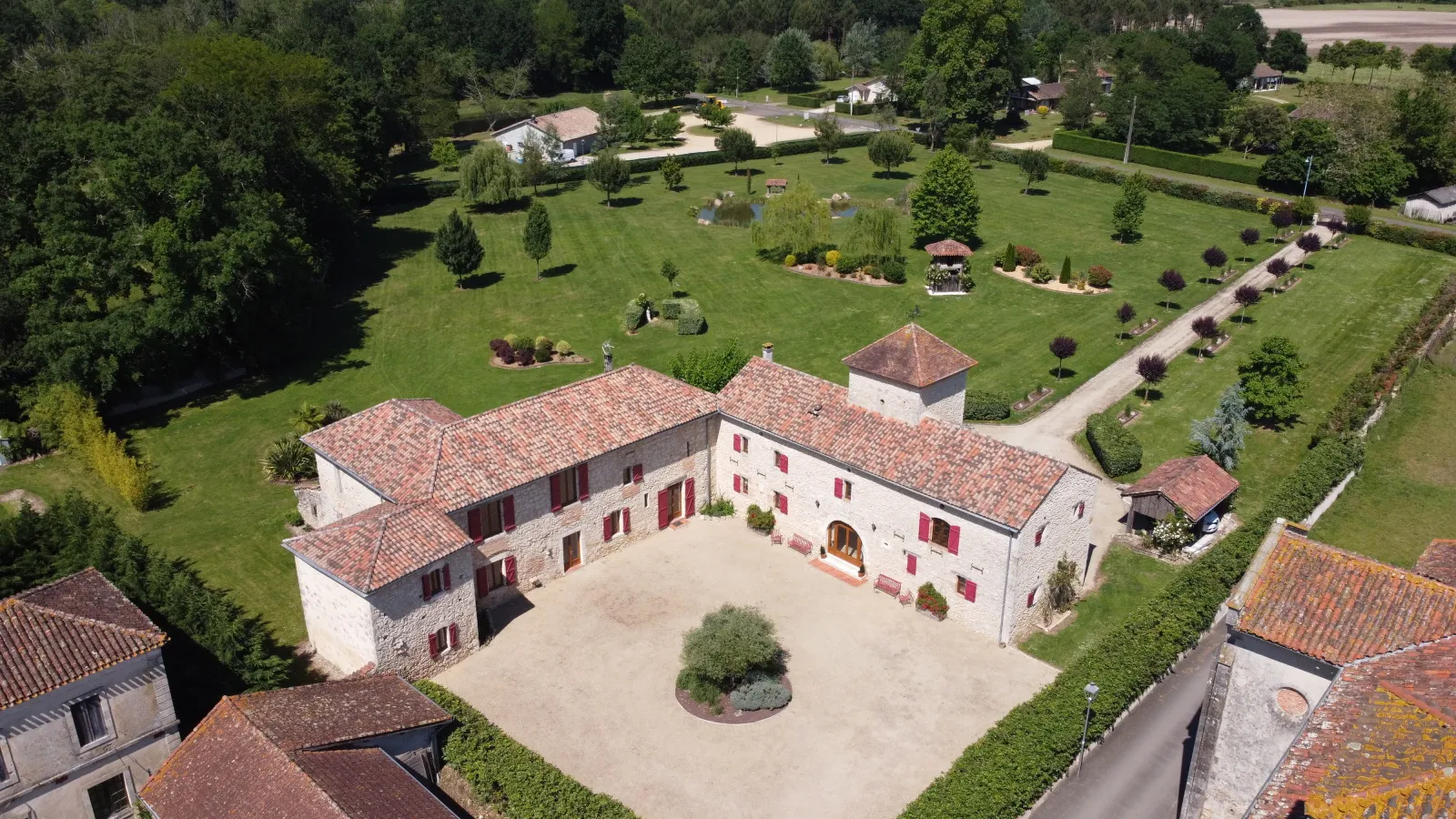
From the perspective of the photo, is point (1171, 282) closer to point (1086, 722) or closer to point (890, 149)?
point (890, 149)

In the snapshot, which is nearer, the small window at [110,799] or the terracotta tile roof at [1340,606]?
the terracotta tile roof at [1340,606]

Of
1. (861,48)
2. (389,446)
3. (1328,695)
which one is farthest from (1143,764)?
(861,48)

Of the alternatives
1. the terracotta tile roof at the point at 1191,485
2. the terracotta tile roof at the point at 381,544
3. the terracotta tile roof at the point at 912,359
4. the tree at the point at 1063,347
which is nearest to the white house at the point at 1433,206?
the tree at the point at 1063,347

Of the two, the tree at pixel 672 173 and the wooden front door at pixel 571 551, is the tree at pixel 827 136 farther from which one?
the wooden front door at pixel 571 551

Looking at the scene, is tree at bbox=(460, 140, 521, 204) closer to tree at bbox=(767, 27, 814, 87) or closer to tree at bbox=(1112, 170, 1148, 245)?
tree at bbox=(1112, 170, 1148, 245)

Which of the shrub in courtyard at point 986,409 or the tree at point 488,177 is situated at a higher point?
the tree at point 488,177

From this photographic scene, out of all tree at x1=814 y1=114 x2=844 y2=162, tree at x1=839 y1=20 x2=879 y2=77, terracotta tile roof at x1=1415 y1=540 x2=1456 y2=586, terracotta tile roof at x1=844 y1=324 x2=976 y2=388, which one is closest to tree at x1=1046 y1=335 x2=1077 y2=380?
terracotta tile roof at x1=844 y1=324 x2=976 y2=388

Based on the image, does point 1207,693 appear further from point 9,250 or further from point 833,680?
point 9,250
